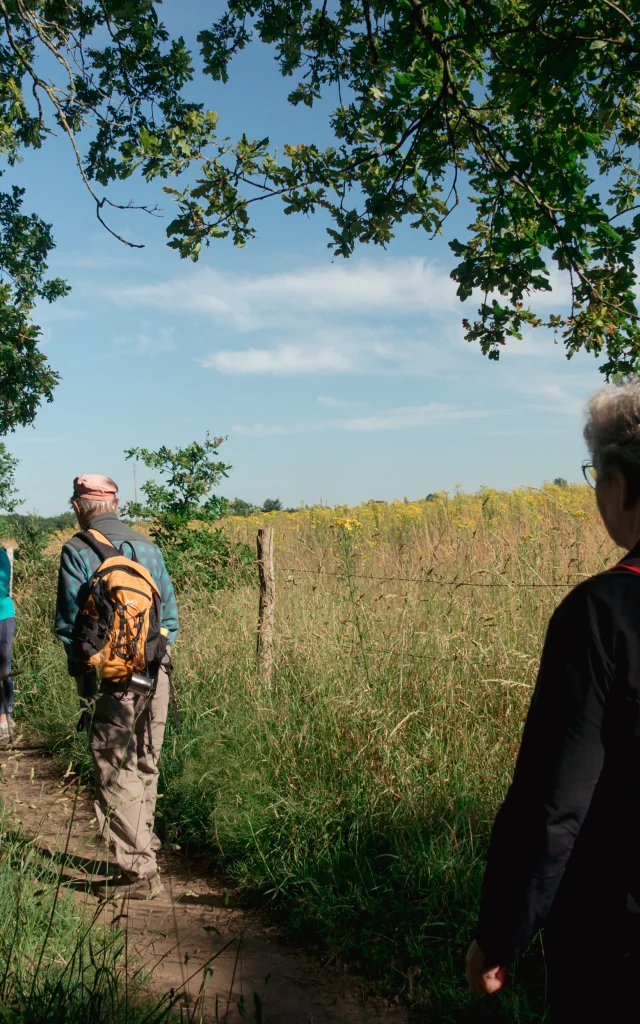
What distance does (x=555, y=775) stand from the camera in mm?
1538

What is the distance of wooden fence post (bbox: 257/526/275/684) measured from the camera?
6.14 meters

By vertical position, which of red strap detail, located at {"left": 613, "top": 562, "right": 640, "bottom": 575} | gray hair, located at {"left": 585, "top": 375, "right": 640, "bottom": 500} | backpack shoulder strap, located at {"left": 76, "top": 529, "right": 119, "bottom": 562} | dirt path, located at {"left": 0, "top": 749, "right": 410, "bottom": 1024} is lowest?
dirt path, located at {"left": 0, "top": 749, "right": 410, "bottom": 1024}

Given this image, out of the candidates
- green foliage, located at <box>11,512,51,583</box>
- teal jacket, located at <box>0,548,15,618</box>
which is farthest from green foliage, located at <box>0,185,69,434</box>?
teal jacket, located at <box>0,548,15,618</box>

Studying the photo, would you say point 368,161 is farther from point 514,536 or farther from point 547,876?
point 547,876

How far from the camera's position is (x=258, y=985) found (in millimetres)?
3682

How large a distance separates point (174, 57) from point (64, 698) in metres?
5.55

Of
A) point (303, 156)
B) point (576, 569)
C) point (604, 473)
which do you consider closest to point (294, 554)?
point (576, 569)

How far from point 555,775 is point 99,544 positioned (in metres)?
3.47

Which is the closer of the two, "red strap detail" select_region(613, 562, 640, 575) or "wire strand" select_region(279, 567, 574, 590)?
"red strap detail" select_region(613, 562, 640, 575)

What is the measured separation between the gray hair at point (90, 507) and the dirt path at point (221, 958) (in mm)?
1478

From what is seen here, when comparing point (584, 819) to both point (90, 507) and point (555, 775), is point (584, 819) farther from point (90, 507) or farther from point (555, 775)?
point (90, 507)

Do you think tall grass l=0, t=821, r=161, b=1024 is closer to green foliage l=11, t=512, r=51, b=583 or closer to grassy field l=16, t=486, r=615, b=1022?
grassy field l=16, t=486, r=615, b=1022

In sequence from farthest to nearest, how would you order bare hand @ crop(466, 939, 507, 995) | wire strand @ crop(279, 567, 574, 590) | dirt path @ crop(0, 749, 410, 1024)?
wire strand @ crop(279, 567, 574, 590) < dirt path @ crop(0, 749, 410, 1024) < bare hand @ crop(466, 939, 507, 995)

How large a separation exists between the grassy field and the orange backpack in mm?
1179
